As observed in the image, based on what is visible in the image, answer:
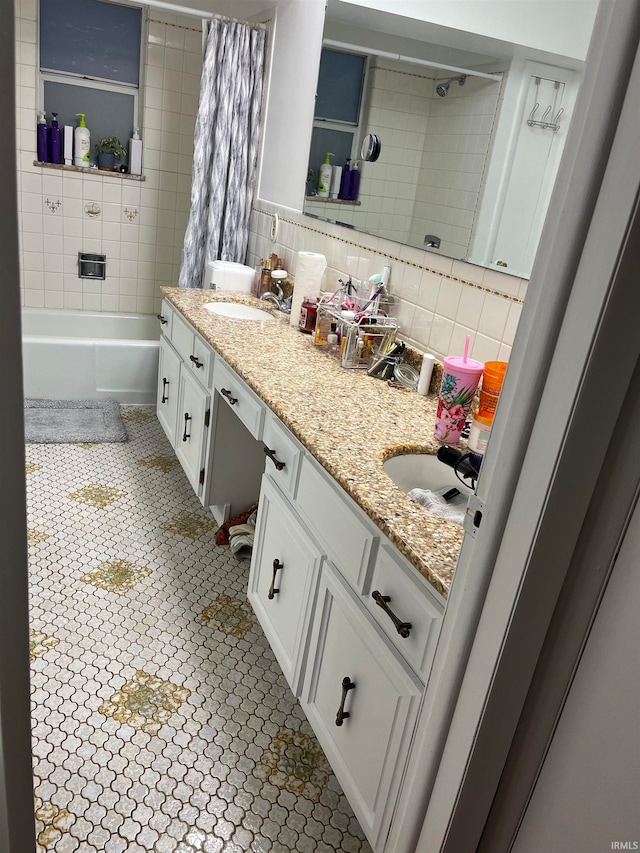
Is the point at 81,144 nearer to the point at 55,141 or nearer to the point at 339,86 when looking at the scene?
the point at 55,141

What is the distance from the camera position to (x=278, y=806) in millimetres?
1496

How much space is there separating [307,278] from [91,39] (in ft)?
8.02

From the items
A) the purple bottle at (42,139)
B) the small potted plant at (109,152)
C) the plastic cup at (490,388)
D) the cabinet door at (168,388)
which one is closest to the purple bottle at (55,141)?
the purple bottle at (42,139)

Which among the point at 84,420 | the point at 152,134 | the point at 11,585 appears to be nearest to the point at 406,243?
the point at 11,585

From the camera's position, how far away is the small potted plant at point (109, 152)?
153 inches

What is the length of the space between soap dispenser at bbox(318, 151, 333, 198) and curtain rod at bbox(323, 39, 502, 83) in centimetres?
39

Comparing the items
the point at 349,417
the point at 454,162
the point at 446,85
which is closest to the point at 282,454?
the point at 349,417

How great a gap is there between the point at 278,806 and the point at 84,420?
244cm

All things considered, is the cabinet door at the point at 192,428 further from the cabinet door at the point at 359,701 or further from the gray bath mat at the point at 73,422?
the cabinet door at the point at 359,701

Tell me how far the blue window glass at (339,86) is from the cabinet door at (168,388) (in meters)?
1.21

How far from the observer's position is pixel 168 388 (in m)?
3.02

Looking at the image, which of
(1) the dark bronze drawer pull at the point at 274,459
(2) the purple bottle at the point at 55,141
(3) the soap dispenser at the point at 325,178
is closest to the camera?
(1) the dark bronze drawer pull at the point at 274,459

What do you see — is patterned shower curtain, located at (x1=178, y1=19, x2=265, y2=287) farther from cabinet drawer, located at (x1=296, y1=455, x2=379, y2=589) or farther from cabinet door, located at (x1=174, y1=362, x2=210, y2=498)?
cabinet drawer, located at (x1=296, y1=455, x2=379, y2=589)

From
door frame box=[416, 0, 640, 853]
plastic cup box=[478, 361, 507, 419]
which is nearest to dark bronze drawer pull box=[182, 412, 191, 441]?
plastic cup box=[478, 361, 507, 419]
